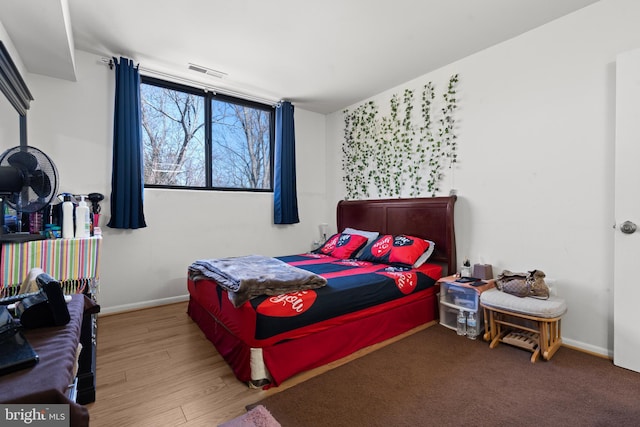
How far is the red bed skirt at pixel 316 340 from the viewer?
6.18ft

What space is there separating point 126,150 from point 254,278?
211 cm

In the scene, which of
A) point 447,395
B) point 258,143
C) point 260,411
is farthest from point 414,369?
point 258,143

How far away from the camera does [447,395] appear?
1752 mm

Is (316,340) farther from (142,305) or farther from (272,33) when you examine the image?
(272,33)

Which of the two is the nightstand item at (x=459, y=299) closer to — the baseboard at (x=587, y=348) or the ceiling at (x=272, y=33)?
the baseboard at (x=587, y=348)

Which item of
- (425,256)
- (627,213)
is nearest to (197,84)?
(425,256)

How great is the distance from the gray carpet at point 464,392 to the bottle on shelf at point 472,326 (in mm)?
206

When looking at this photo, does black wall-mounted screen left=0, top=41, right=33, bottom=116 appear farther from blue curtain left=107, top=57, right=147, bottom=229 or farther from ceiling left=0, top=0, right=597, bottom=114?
blue curtain left=107, top=57, right=147, bottom=229

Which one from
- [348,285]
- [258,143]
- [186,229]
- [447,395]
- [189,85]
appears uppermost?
[189,85]

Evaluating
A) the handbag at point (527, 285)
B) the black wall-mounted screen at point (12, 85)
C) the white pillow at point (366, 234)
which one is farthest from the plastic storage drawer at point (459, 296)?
the black wall-mounted screen at point (12, 85)

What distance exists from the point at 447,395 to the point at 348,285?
92cm

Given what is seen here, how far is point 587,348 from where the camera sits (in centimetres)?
227

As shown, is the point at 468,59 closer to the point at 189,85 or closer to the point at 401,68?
the point at 401,68

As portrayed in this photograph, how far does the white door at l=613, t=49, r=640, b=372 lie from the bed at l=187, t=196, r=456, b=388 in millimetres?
1212
